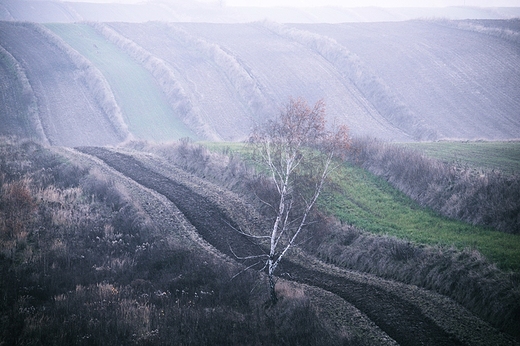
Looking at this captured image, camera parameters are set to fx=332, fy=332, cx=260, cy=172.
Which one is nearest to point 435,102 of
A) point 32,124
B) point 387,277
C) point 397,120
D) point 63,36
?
point 397,120

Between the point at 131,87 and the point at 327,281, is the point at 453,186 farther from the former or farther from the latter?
the point at 131,87

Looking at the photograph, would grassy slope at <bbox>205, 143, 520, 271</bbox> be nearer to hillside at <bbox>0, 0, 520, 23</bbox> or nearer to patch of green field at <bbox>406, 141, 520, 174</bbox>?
patch of green field at <bbox>406, 141, 520, 174</bbox>

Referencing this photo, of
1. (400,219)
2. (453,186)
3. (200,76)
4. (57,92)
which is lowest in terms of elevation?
(400,219)

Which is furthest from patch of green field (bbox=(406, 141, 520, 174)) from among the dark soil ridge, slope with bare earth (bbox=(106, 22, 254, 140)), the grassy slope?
slope with bare earth (bbox=(106, 22, 254, 140))

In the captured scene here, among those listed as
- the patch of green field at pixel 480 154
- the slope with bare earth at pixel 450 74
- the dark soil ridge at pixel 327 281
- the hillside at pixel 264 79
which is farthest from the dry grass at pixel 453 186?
the slope with bare earth at pixel 450 74

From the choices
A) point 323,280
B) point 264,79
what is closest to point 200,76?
point 264,79

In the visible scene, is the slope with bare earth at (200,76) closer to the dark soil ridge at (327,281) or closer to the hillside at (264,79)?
the hillside at (264,79)

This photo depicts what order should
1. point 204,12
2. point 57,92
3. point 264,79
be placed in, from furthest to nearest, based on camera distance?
point 204,12 → point 264,79 → point 57,92
